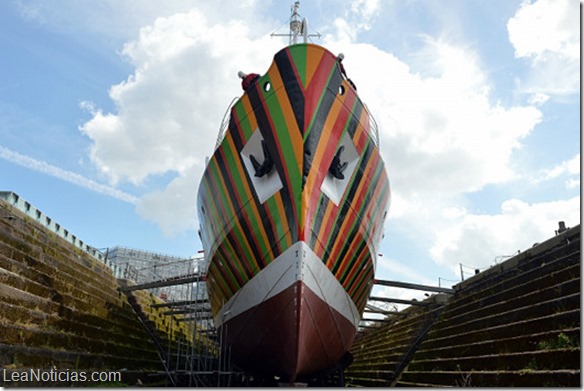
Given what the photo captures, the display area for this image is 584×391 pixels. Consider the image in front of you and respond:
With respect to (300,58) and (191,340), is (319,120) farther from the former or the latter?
(191,340)

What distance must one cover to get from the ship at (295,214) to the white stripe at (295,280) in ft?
0.05

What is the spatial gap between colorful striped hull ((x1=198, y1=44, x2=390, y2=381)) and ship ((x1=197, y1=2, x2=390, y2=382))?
0.7 inches

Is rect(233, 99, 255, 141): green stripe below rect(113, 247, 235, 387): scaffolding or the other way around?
the other way around

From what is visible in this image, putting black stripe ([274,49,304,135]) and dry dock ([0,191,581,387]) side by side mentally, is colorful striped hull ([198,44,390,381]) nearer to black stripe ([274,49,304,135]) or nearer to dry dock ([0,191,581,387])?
black stripe ([274,49,304,135])

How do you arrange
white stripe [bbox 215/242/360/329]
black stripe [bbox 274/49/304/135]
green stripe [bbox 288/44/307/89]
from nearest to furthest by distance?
white stripe [bbox 215/242/360/329] < black stripe [bbox 274/49/304/135] < green stripe [bbox 288/44/307/89]

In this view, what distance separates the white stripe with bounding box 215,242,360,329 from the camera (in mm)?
6559

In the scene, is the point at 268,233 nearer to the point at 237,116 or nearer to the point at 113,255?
the point at 237,116

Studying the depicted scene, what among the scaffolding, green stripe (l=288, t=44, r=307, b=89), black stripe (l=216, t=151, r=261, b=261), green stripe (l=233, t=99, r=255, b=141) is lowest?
the scaffolding

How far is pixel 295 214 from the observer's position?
22.0ft

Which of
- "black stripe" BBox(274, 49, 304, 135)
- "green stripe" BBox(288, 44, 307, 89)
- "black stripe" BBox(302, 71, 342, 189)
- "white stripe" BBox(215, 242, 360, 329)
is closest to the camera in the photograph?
"white stripe" BBox(215, 242, 360, 329)

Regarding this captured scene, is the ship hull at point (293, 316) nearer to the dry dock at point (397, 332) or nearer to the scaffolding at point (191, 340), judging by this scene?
the scaffolding at point (191, 340)

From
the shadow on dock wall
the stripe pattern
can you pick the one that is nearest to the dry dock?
the shadow on dock wall

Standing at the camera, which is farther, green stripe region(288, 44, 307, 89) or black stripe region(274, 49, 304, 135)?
green stripe region(288, 44, 307, 89)

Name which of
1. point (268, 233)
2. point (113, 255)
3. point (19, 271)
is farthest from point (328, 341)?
point (113, 255)
